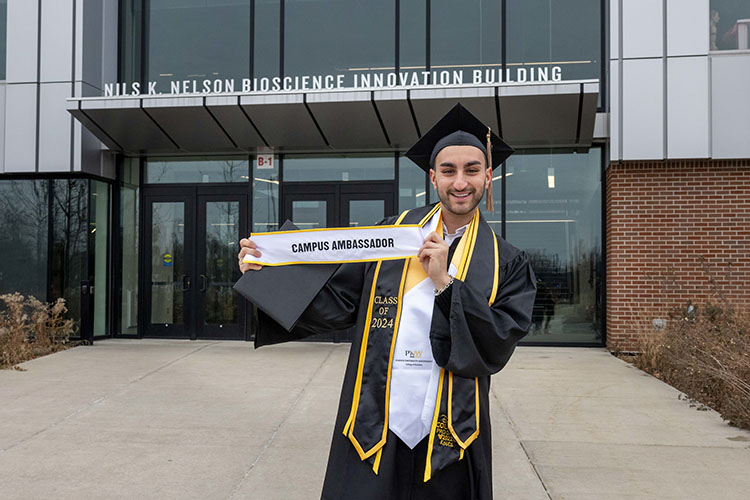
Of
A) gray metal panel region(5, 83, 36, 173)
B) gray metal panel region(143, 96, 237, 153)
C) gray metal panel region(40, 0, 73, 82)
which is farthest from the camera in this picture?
gray metal panel region(5, 83, 36, 173)

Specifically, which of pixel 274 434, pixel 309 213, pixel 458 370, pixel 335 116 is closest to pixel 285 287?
pixel 458 370

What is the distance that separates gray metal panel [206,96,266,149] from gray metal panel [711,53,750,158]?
308 inches

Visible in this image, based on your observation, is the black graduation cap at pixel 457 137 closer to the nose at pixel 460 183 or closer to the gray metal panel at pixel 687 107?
the nose at pixel 460 183

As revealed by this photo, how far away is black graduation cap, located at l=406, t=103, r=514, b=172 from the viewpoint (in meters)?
2.52

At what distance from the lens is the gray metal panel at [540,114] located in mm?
10031

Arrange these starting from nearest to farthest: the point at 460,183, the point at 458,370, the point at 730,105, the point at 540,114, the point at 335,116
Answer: the point at 458,370, the point at 460,183, the point at 730,105, the point at 540,114, the point at 335,116

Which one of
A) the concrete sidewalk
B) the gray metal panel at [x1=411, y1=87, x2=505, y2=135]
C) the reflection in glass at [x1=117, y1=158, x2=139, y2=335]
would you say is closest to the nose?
the concrete sidewalk

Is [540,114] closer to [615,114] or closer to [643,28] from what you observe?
[615,114]

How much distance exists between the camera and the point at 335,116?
432 inches

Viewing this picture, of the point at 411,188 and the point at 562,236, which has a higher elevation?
the point at 411,188

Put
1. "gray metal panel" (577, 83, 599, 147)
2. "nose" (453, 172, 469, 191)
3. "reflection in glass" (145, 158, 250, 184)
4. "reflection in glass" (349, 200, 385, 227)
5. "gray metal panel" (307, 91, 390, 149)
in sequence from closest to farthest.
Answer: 1. "nose" (453, 172, 469, 191)
2. "gray metal panel" (577, 83, 599, 147)
3. "gray metal panel" (307, 91, 390, 149)
4. "reflection in glass" (349, 200, 385, 227)
5. "reflection in glass" (145, 158, 250, 184)

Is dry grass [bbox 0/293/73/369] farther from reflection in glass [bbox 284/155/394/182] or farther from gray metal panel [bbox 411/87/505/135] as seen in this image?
gray metal panel [bbox 411/87/505/135]

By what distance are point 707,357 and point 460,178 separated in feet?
20.2

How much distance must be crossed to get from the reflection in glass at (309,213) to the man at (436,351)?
31.7 ft
